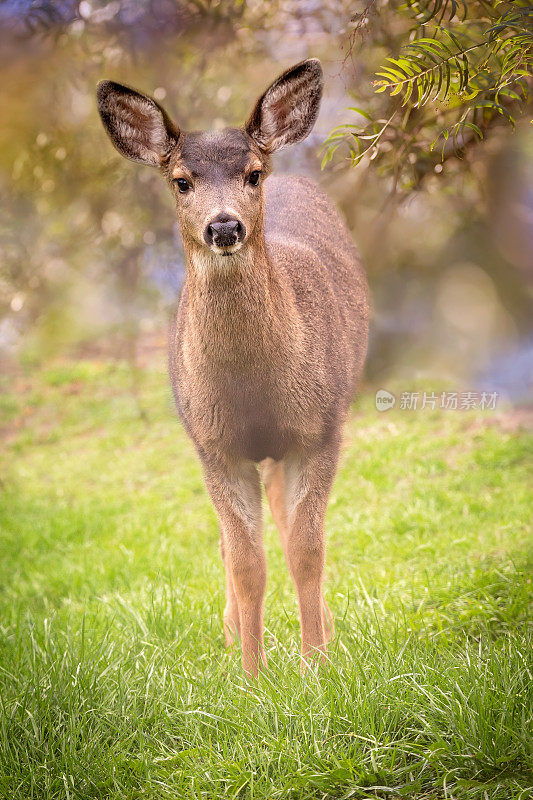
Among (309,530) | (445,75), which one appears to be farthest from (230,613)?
(445,75)

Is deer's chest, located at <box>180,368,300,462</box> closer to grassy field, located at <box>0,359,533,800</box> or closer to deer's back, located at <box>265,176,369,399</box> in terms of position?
deer's back, located at <box>265,176,369,399</box>

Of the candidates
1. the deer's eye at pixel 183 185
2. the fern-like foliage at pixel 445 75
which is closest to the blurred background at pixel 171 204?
Result: the fern-like foliage at pixel 445 75

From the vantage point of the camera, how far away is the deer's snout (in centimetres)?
255

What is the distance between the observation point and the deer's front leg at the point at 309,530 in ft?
10.5

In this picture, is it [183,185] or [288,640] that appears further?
[288,640]

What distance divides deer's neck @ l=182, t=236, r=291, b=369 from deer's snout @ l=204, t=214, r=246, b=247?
0.21m

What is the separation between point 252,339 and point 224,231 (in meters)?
0.50

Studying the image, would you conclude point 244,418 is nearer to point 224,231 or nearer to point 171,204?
point 224,231

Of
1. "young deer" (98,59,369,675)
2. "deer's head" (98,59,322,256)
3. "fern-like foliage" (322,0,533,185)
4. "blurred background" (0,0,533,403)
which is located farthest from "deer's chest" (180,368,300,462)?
"blurred background" (0,0,533,403)

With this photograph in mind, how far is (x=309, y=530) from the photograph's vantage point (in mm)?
3244

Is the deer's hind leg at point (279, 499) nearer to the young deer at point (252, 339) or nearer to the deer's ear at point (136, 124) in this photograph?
the young deer at point (252, 339)

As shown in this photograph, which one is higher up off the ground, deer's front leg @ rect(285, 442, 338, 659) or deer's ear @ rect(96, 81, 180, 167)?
deer's ear @ rect(96, 81, 180, 167)

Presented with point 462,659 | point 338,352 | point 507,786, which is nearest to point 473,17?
point 338,352

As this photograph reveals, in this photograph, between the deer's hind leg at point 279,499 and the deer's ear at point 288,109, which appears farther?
the deer's hind leg at point 279,499
